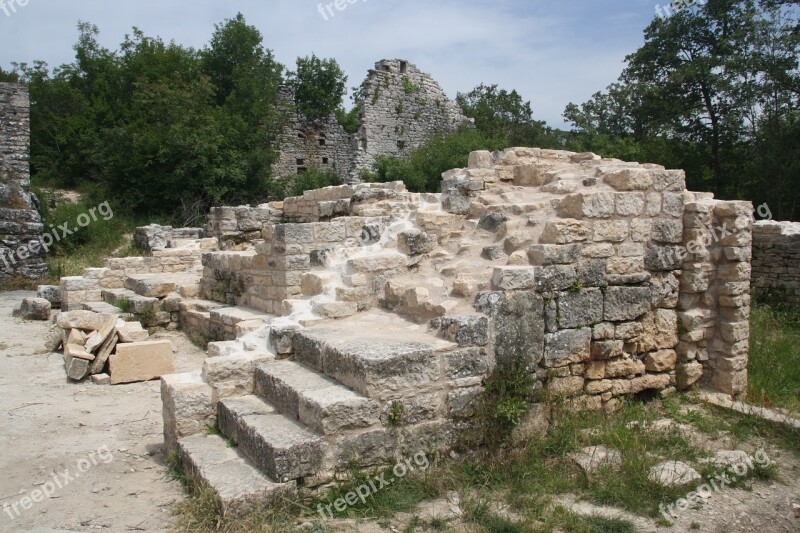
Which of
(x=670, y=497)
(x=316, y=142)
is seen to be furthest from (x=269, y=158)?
(x=670, y=497)

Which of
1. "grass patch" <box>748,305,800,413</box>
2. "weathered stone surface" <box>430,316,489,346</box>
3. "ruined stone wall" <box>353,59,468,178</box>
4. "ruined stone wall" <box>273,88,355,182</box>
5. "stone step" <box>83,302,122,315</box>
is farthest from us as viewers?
"ruined stone wall" <box>273,88,355,182</box>

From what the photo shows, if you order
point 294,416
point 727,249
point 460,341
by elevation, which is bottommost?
point 294,416

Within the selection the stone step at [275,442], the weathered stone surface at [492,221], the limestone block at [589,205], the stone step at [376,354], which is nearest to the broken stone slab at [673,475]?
the stone step at [376,354]

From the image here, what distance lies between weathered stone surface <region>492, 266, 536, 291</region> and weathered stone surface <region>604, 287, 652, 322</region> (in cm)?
85

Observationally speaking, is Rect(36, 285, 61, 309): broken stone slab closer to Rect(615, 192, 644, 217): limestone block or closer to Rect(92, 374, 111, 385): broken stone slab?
Rect(92, 374, 111, 385): broken stone slab

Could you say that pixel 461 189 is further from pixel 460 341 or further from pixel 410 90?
pixel 410 90

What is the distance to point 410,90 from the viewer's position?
22.8 metres

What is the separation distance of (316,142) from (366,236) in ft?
56.5

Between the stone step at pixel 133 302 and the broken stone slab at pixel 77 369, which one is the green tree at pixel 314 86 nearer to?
the stone step at pixel 133 302

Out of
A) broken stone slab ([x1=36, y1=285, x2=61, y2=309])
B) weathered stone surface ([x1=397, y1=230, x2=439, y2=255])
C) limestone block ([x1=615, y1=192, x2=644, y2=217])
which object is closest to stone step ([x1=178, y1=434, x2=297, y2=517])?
weathered stone surface ([x1=397, y1=230, x2=439, y2=255])

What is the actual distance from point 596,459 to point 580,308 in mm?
1255

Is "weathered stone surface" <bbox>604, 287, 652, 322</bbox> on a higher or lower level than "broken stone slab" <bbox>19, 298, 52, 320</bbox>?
higher

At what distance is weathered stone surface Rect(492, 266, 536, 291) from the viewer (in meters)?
4.88

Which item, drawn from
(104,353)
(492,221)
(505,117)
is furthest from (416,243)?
(505,117)
